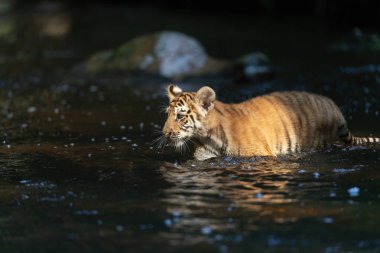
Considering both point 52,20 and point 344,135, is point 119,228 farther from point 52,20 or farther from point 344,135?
point 52,20

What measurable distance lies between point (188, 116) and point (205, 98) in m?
0.34

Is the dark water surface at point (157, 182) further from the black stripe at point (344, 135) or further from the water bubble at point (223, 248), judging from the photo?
the black stripe at point (344, 135)

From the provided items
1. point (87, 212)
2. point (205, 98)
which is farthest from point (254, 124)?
point (87, 212)

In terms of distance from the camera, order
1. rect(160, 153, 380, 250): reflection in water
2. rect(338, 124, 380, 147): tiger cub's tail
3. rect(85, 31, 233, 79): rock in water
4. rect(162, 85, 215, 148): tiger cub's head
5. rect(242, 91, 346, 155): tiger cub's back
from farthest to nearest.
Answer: rect(85, 31, 233, 79): rock in water
rect(338, 124, 380, 147): tiger cub's tail
rect(242, 91, 346, 155): tiger cub's back
rect(162, 85, 215, 148): tiger cub's head
rect(160, 153, 380, 250): reflection in water

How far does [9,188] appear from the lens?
9617mm

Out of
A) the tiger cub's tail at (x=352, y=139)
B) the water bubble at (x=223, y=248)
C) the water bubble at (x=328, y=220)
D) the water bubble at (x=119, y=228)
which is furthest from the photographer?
the tiger cub's tail at (x=352, y=139)

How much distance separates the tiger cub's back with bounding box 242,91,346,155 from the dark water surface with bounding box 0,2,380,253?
0.33m

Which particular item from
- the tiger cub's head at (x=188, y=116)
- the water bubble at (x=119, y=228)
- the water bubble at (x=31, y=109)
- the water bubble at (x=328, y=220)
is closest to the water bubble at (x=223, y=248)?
the water bubble at (x=119, y=228)

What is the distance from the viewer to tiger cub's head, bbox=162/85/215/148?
10.4 metres

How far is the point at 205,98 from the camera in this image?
10484 millimetres

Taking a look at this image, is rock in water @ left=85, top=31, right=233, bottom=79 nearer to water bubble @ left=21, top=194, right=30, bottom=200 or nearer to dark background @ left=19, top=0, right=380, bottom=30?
dark background @ left=19, top=0, right=380, bottom=30

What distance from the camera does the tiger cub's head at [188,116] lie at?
1038 centimetres

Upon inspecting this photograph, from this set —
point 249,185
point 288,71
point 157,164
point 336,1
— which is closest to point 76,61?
point 288,71

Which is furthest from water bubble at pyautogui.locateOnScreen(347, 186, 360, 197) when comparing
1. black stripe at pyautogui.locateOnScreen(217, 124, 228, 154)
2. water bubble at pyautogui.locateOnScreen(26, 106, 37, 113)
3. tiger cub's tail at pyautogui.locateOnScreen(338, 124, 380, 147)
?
water bubble at pyautogui.locateOnScreen(26, 106, 37, 113)
